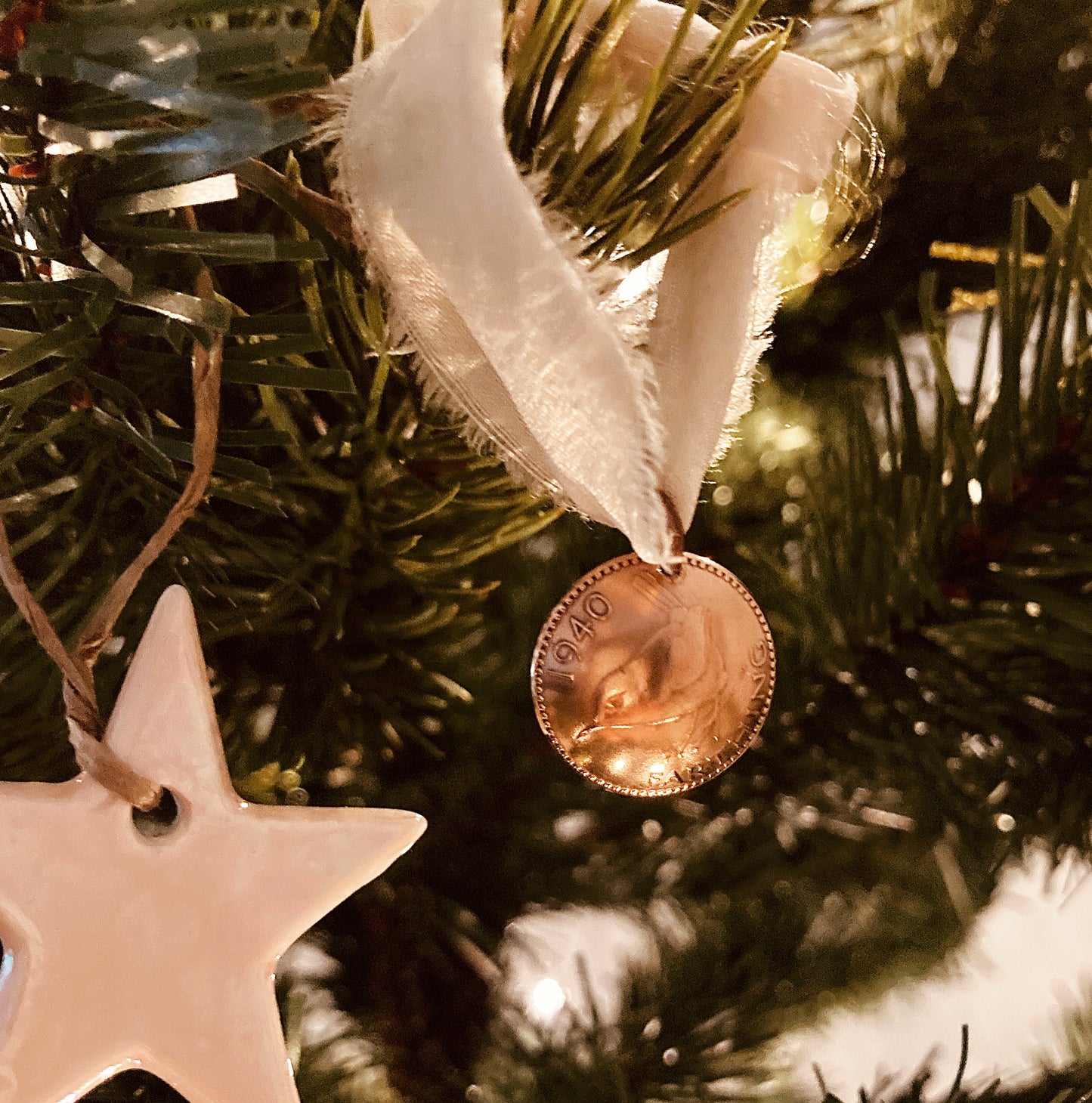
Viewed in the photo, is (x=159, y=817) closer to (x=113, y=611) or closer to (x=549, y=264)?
(x=113, y=611)

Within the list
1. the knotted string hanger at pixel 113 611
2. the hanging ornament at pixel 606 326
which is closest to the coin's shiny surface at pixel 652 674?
the hanging ornament at pixel 606 326

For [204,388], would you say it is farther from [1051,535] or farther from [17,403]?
[1051,535]

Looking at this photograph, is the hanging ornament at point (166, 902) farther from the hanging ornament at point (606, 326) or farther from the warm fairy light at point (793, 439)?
the warm fairy light at point (793, 439)

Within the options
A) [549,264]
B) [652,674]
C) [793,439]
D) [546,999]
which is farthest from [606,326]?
[546,999]

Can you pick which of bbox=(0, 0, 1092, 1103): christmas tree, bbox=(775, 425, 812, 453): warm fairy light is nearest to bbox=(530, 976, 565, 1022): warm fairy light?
bbox=(0, 0, 1092, 1103): christmas tree

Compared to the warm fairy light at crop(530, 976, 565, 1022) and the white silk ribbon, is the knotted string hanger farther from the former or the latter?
the warm fairy light at crop(530, 976, 565, 1022)

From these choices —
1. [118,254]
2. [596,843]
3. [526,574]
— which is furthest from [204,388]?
[596,843]
